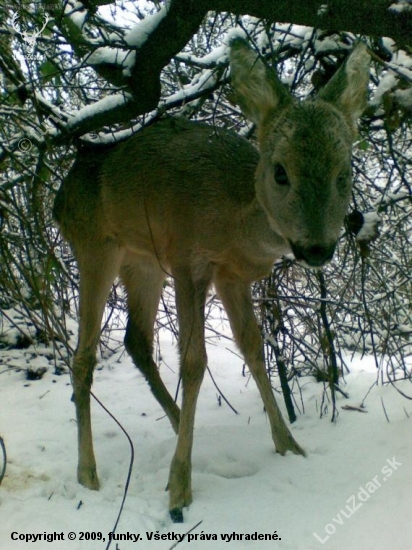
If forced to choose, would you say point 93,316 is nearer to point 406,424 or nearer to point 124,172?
point 124,172

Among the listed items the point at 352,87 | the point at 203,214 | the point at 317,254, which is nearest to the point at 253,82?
the point at 352,87

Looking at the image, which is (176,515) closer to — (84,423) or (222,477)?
(222,477)

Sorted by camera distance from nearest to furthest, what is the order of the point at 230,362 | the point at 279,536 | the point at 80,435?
the point at 279,536 < the point at 80,435 < the point at 230,362

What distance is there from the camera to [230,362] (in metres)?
6.83

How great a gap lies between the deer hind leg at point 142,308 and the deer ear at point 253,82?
5.70 ft

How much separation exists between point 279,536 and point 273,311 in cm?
231

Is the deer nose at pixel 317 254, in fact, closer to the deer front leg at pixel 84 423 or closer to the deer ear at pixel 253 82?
the deer ear at pixel 253 82

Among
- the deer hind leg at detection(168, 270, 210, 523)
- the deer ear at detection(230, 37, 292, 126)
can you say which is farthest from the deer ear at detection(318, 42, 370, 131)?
the deer hind leg at detection(168, 270, 210, 523)

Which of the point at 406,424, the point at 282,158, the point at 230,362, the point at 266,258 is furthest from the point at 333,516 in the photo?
the point at 230,362

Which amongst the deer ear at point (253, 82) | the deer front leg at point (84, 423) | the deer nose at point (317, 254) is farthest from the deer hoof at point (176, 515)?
the deer ear at point (253, 82)

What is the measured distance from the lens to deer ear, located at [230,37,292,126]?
11.0ft

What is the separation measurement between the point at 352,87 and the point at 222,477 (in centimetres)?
255

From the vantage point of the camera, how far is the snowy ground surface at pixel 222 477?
2.88m

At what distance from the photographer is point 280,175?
10.1ft
